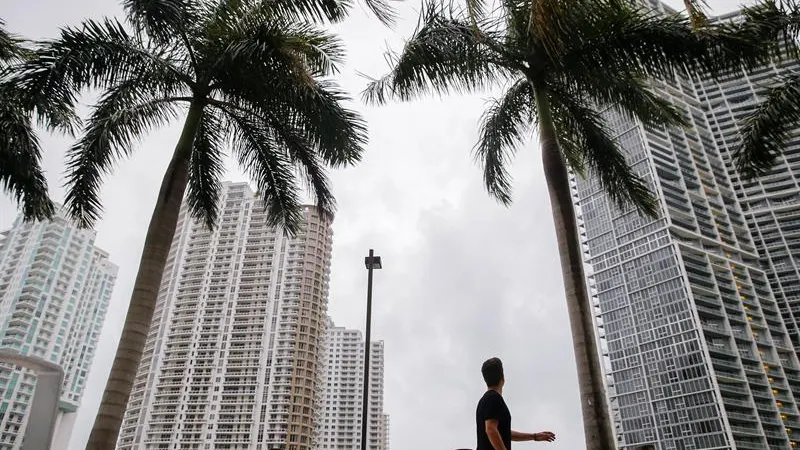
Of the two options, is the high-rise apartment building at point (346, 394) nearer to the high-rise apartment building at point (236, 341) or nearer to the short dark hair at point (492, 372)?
the high-rise apartment building at point (236, 341)

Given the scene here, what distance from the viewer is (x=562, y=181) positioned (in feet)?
26.8

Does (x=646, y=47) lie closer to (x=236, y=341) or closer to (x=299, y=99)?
(x=299, y=99)

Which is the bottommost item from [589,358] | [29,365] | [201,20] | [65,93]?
[29,365]

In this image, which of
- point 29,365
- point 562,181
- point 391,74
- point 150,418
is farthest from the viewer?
point 150,418

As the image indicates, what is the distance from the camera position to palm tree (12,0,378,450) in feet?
22.9

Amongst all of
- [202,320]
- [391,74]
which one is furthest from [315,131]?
[202,320]

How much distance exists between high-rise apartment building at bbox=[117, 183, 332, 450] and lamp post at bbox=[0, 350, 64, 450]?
91415 millimetres

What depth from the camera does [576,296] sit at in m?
7.35

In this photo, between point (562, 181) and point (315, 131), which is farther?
point (315, 131)

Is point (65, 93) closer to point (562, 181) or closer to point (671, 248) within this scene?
point (562, 181)

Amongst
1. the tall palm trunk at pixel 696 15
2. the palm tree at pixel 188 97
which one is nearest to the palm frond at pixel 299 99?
the palm tree at pixel 188 97

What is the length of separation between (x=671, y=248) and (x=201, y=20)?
9656 cm

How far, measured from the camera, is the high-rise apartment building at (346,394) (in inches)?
5423

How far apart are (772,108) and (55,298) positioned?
132339 mm
